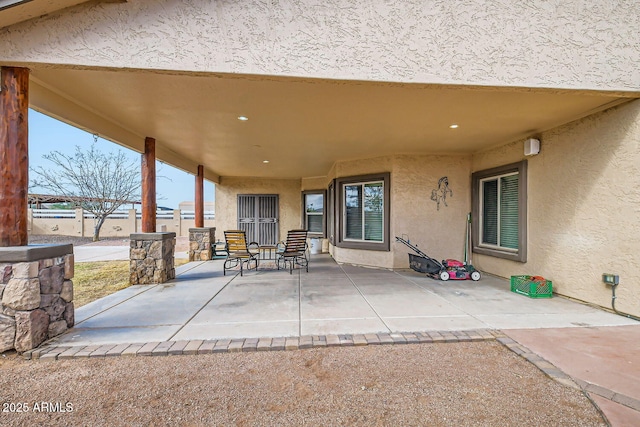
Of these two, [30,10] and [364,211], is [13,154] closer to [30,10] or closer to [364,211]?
[30,10]

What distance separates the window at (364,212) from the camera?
22.7 feet

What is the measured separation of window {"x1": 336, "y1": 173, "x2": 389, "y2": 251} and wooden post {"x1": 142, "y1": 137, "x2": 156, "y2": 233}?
4.19 metres

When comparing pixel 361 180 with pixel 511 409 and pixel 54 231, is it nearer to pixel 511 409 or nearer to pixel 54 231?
pixel 511 409

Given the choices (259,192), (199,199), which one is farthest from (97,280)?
(259,192)

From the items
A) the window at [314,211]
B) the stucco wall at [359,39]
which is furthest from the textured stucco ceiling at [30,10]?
the window at [314,211]

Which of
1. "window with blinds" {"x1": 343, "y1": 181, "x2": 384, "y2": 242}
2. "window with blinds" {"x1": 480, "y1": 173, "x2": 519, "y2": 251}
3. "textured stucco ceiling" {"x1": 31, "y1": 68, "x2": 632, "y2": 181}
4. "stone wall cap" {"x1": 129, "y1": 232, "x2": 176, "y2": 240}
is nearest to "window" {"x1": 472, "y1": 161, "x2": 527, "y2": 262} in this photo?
"window with blinds" {"x1": 480, "y1": 173, "x2": 519, "y2": 251}

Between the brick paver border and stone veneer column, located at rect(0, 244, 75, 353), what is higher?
stone veneer column, located at rect(0, 244, 75, 353)

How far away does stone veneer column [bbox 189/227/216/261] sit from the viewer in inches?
324

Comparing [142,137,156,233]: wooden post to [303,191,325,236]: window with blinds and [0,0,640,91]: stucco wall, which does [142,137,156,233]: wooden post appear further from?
[303,191,325,236]: window with blinds

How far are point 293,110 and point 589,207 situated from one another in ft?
13.7

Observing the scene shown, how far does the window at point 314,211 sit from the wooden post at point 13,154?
8.03 metres

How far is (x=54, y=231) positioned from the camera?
51.2 feet

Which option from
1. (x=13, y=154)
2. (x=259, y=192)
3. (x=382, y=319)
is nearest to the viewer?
(x=13, y=154)

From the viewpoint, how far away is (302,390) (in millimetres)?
2189
